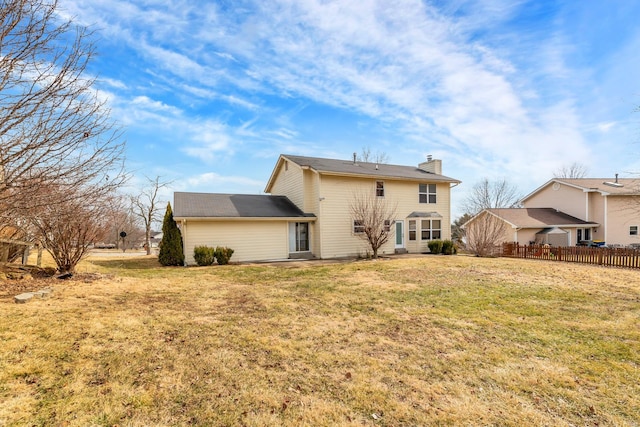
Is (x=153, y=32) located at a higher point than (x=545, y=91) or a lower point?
lower

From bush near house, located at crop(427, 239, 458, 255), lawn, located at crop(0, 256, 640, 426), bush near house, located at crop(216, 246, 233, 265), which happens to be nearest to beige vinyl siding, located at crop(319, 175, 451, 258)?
bush near house, located at crop(427, 239, 458, 255)

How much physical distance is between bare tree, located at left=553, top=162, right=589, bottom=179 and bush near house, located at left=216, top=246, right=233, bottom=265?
46503 mm

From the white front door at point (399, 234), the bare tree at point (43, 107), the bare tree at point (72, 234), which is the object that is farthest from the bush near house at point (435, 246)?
the bare tree at point (43, 107)

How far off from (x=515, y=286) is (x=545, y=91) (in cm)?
1070

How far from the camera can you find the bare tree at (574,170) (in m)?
41.4

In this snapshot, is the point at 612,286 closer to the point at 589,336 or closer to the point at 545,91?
the point at 589,336

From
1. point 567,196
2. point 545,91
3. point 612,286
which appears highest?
point 545,91

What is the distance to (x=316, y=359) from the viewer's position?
4.22 meters

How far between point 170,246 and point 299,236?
6721mm

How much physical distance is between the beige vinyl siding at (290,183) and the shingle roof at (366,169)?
66 centimetres

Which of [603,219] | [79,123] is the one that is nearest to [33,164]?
[79,123]

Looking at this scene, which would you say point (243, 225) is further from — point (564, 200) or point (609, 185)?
point (609, 185)

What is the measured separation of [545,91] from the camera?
14.6 metres

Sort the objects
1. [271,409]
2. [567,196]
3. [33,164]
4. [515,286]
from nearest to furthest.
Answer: [271,409]
[33,164]
[515,286]
[567,196]
